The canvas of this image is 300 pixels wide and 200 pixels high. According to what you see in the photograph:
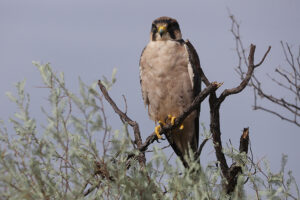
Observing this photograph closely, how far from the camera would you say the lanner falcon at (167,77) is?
173 inches

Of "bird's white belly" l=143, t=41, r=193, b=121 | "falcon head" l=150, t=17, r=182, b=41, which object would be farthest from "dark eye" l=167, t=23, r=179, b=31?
"bird's white belly" l=143, t=41, r=193, b=121

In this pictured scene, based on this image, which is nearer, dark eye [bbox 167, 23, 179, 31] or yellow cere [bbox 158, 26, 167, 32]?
yellow cere [bbox 158, 26, 167, 32]

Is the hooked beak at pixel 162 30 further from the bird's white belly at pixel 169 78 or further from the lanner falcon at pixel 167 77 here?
the bird's white belly at pixel 169 78

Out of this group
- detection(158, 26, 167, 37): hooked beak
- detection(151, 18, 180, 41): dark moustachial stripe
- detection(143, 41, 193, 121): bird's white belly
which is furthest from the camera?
detection(151, 18, 180, 41): dark moustachial stripe

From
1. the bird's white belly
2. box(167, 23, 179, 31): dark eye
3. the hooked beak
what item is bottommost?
the bird's white belly

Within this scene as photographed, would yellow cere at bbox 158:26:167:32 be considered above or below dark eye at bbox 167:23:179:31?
below

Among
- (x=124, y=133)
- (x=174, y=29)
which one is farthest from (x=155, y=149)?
(x=174, y=29)

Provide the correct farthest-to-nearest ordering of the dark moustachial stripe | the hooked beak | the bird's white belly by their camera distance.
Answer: the dark moustachial stripe, the hooked beak, the bird's white belly

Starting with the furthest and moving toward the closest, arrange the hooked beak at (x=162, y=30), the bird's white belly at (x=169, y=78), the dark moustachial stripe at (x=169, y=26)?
1. the dark moustachial stripe at (x=169, y=26)
2. the hooked beak at (x=162, y=30)
3. the bird's white belly at (x=169, y=78)

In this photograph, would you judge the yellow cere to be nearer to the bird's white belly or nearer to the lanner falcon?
the lanner falcon

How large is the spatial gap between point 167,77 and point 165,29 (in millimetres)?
619

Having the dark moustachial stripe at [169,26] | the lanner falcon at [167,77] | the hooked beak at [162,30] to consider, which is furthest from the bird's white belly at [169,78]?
the dark moustachial stripe at [169,26]

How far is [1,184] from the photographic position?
2.31 meters

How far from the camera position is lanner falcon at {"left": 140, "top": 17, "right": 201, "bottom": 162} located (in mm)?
4391
